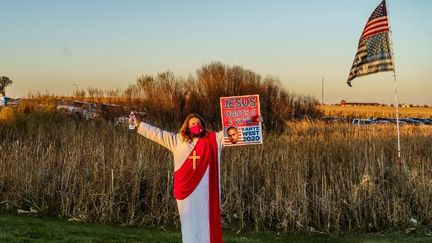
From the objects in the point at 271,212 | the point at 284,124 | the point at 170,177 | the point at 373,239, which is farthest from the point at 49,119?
the point at 373,239

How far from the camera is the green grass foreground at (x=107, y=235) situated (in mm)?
10430

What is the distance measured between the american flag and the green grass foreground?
595 cm

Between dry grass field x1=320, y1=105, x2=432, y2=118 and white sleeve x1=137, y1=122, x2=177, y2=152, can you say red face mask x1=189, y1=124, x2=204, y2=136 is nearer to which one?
white sleeve x1=137, y1=122, x2=177, y2=152

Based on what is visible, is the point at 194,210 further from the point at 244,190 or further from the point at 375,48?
the point at 375,48

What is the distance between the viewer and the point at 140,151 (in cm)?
1523

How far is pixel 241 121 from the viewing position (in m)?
7.72

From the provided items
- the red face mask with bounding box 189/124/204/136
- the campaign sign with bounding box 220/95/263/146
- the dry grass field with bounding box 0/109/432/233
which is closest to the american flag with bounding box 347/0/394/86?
the dry grass field with bounding box 0/109/432/233

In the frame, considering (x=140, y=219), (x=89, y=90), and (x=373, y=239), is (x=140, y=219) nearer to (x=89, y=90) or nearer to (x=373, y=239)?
(x=373, y=239)

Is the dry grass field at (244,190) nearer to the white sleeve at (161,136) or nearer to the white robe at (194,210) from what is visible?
the white robe at (194,210)

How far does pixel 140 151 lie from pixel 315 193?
4.89 metres

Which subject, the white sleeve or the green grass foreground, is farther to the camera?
the green grass foreground

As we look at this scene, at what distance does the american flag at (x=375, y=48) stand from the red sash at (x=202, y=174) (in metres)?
9.79

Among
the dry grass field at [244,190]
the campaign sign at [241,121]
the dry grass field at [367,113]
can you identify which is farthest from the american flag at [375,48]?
the dry grass field at [367,113]

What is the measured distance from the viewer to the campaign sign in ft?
25.1
